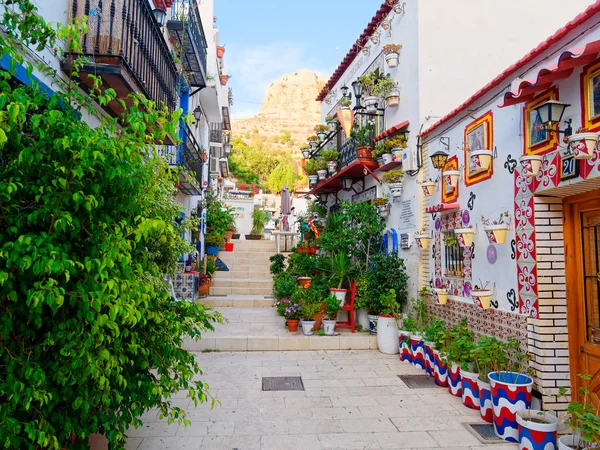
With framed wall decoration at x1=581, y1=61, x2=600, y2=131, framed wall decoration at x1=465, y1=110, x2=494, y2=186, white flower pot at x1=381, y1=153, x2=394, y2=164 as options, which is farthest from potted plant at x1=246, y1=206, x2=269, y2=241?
framed wall decoration at x1=581, y1=61, x2=600, y2=131

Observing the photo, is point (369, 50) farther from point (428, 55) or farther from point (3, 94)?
point (3, 94)

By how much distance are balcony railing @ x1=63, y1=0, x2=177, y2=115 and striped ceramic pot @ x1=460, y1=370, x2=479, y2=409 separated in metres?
5.23

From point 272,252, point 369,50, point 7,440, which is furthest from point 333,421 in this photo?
point 272,252

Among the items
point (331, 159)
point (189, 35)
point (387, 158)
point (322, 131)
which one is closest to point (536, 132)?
point (387, 158)

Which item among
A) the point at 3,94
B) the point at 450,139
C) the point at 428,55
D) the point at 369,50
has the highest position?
the point at 369,50

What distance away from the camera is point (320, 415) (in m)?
4.87

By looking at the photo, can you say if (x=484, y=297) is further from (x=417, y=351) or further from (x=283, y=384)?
(x=283, y=384)

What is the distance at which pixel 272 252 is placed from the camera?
1748cm

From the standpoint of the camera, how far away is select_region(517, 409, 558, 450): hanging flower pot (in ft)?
12.5

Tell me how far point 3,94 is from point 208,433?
3623 mm

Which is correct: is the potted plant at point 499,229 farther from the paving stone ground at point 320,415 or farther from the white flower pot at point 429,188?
the paving stone ground at point 320,415

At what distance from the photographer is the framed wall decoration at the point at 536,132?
14.1 ft

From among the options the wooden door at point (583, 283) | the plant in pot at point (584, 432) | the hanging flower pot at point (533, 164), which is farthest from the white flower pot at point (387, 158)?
the plant in pot at point (584, 432)

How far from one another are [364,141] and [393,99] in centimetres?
166
